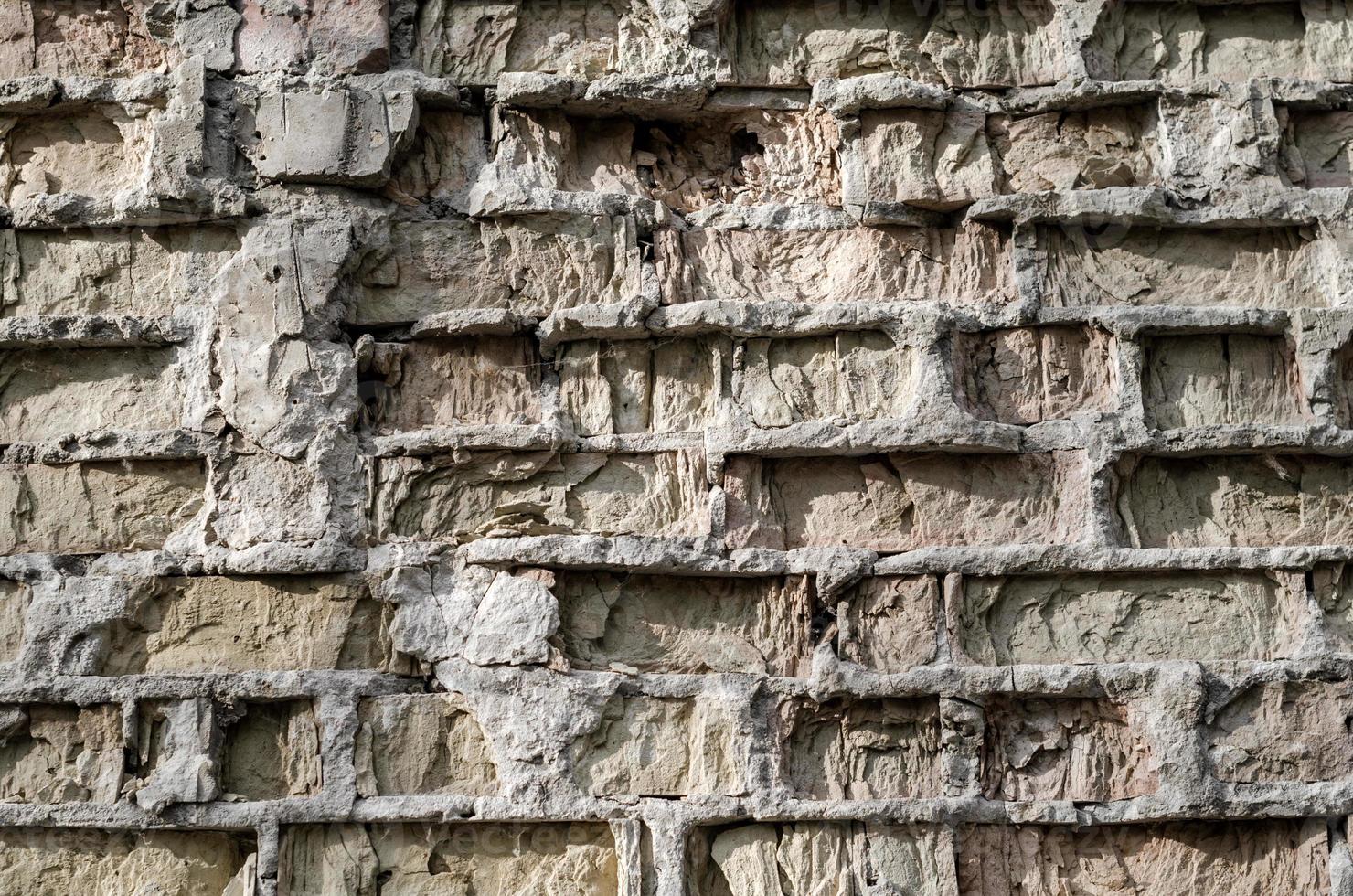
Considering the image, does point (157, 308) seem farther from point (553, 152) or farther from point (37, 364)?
point (553, 152)

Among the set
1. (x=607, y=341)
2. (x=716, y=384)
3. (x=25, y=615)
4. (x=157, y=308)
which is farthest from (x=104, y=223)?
(x=716, y=384)

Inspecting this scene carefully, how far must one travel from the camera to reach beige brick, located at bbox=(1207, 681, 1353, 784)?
8.45 feet

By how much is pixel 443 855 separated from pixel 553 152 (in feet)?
5.34

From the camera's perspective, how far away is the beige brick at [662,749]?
102 inches

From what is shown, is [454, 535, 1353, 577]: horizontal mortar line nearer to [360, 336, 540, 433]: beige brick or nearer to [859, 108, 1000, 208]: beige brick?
[360, 336, 540, 433]: beige brick

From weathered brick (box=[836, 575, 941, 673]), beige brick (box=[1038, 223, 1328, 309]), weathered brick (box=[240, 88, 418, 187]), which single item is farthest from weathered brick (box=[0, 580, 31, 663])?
beige brick (box=[1038, 223, 1328, 309])

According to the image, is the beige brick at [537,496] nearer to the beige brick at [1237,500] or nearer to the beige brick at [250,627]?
the beige brick at [250,627]

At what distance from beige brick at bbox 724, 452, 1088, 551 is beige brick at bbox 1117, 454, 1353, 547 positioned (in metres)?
0.16

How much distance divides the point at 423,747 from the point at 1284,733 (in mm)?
1862

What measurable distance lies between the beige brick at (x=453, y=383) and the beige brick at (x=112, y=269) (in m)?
0.47

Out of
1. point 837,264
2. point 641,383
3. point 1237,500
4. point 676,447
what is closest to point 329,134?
point 641,383

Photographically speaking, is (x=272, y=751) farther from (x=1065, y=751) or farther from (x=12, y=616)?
(x=1065, y=751)

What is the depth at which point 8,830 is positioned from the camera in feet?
8.52

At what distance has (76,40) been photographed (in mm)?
2934
